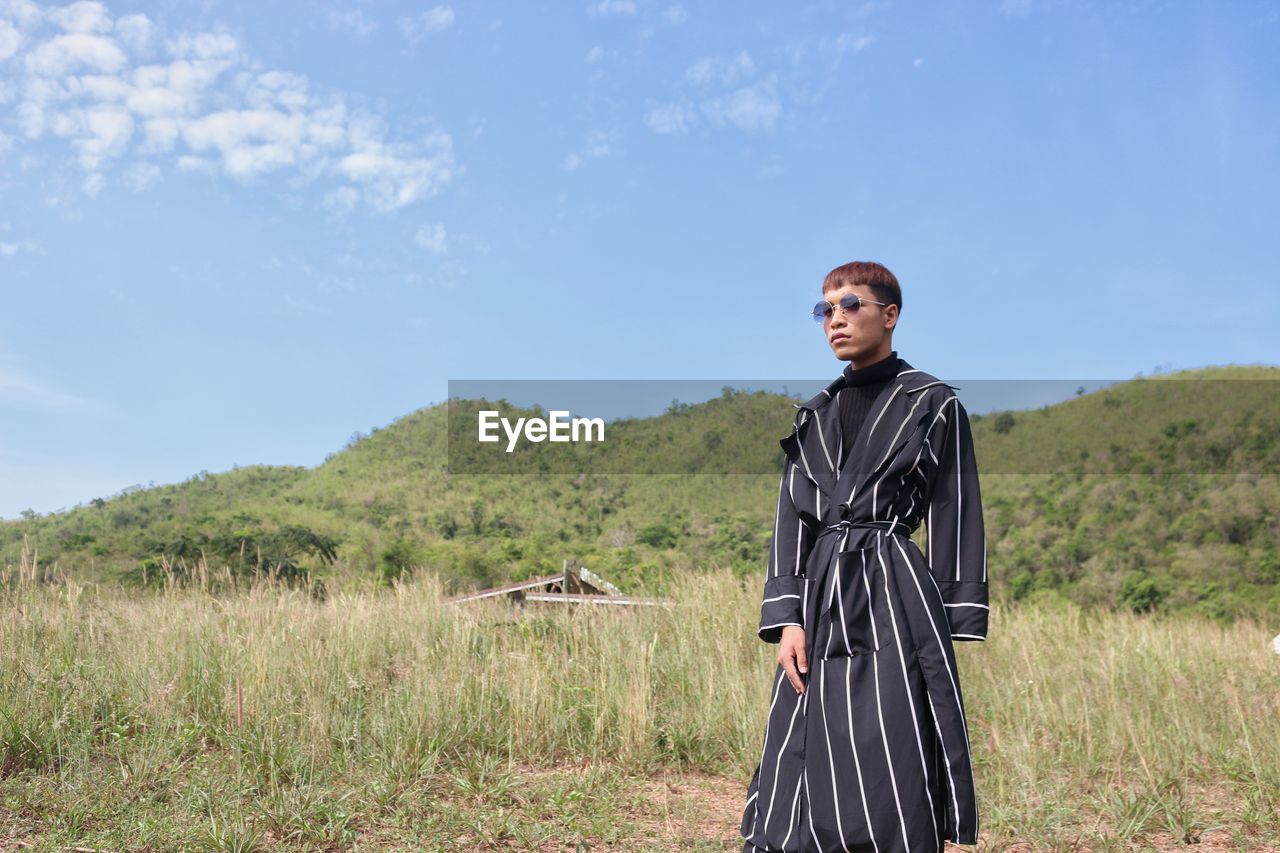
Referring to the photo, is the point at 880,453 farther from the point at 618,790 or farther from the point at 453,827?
the point at 618,790

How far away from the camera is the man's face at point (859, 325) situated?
2.28 meters

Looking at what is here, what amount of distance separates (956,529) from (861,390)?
0.44 metres

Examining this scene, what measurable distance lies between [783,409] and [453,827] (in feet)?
136

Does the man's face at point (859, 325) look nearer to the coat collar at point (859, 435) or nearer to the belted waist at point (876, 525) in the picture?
the coat collar at point (859, 435)

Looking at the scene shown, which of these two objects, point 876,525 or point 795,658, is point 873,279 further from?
point 795,658

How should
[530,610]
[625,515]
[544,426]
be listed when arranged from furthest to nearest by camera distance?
[544,426], [625,515], [530,610]

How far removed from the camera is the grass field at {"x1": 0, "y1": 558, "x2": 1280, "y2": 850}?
Result: 3711 mm

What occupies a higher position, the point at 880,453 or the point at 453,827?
the point at 880,453

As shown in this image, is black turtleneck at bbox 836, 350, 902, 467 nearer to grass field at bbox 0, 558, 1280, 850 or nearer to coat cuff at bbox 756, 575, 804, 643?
coat cuff at bbox 756, 575, 804, 643

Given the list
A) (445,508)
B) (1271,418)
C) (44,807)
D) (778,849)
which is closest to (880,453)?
(778,849)

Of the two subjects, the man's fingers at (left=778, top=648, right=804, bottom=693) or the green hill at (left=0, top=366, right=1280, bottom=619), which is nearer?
the man's fingers at (left=778, top=648, right=804, bottom=693)

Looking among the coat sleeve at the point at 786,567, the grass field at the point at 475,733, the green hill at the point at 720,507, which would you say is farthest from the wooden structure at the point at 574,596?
the coat sleeve at the point at 786,567

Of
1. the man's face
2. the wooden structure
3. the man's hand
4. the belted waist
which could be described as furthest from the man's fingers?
the wooden structure

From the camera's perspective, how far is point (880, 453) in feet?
7.20
